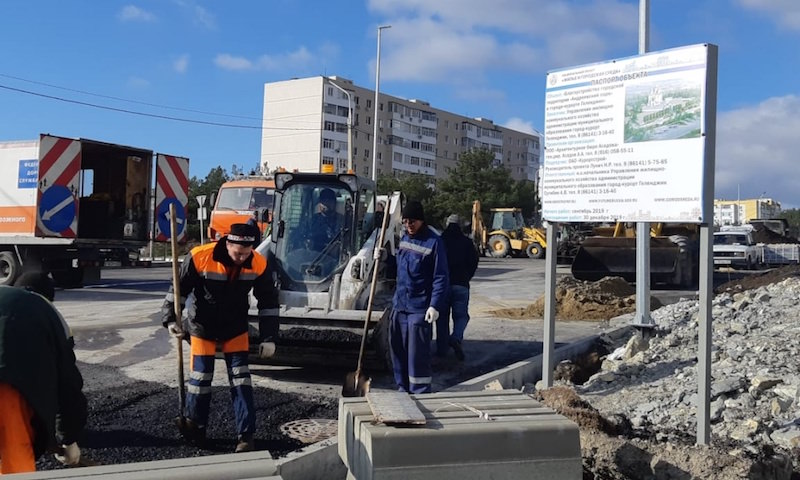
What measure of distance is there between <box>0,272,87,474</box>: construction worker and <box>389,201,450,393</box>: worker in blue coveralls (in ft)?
10.2

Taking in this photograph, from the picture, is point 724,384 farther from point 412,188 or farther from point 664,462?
point 412,188

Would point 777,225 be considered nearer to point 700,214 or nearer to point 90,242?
point 90,242

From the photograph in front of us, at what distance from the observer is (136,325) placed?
437 inches

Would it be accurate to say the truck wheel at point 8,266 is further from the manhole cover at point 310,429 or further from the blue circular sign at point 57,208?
the manhole cover at point 310,429

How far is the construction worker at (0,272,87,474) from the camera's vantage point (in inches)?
121

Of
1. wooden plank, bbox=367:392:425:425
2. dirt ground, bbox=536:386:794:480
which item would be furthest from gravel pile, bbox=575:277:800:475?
wooden plank, bbox=367:392:425:425

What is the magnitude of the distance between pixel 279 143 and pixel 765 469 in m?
77.8

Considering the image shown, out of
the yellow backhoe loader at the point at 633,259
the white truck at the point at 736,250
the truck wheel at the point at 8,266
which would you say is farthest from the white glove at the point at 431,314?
the white truck at the point at 736,250

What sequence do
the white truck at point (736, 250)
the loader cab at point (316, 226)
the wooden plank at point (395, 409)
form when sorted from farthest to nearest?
the white truck at point (736, 250) < the loader cab at point (316, 226) < the wooden plank at point (395, 409)

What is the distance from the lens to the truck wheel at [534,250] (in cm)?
3594

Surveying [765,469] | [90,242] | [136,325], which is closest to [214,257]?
[765,469]

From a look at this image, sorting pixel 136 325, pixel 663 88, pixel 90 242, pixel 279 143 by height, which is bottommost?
pixel 136 325

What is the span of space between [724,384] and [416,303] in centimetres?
263

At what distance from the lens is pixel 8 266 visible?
14953 millimetres
